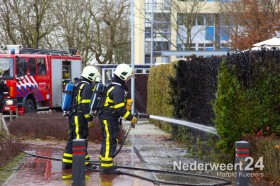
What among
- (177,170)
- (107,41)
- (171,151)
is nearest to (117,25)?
(107,41)

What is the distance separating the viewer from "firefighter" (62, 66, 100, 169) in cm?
1034

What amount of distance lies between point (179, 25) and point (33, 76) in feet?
84.8

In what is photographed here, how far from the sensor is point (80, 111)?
10.5 meters

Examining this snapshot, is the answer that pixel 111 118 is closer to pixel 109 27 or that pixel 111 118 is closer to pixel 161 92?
pixel 161 92

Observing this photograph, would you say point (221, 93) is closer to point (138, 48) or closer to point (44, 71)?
point (44, 71)

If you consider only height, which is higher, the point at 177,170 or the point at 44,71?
the point at 44,71

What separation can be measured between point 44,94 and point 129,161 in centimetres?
1229

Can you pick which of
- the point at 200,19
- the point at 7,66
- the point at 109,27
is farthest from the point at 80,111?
the point at 200,19

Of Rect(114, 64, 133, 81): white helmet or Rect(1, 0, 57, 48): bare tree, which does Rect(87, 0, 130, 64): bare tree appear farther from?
Rect(114, 64, 133, 81): white helmet

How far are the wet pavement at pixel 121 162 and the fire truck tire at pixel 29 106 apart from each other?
20.5ft

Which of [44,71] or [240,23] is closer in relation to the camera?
[44,71]

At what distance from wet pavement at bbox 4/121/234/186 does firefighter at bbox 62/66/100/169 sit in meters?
0.34

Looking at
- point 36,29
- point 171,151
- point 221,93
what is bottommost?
point 171,151

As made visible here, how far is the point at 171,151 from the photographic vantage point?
44.1 ft
